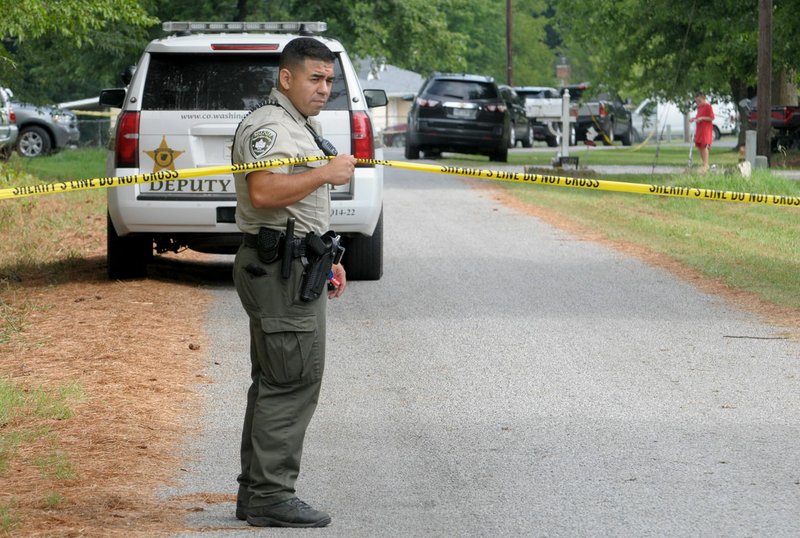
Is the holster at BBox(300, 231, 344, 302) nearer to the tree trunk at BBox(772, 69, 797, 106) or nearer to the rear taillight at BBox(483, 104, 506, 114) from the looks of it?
the rear taillight at BBox(483, 104, 506, 114)

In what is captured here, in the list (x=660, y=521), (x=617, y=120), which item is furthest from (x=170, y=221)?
(x=617, y=120)

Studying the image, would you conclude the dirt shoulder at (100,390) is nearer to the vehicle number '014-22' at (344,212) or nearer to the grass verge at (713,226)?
the vehicle number '014-22' at (344,212)

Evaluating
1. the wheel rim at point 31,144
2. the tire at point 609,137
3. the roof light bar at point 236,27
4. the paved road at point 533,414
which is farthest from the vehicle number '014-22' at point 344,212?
the tire at point 609,137

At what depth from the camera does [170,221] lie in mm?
10695

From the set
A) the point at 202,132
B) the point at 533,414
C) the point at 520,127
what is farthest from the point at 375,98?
the point at 520,127

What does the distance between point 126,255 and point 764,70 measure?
1460cm

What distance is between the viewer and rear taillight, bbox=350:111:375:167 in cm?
1077

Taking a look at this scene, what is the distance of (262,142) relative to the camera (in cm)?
517

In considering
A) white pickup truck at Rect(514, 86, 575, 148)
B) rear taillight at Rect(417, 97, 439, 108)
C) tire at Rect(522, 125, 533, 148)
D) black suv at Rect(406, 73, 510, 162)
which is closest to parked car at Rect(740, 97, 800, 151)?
black suv at Rect(406, 73, 510, 162)

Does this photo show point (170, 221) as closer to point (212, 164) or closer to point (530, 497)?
point (212, 164)

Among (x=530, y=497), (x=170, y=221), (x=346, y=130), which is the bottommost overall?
(x=530, y=497)

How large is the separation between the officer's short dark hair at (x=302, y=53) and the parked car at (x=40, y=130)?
100 ft

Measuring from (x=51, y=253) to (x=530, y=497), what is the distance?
9.08 metres

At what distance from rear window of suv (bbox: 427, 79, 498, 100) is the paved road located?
66.3 feet
